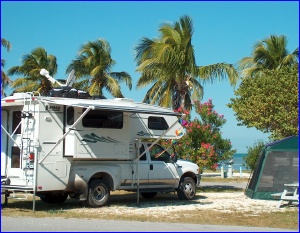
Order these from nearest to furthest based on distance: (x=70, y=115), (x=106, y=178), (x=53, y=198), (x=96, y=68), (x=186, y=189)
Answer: (x=70, y=115), (x=106, y=178), (x=53, y=198), (x=186, y=189), (x=96, y=68)

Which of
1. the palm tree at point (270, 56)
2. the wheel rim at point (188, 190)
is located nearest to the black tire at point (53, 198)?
the wheel rim at point (188, 190)

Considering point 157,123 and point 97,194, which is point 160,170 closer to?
point 157,123

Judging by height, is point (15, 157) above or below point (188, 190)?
above

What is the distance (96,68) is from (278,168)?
14.7m

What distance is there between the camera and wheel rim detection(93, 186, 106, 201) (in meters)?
15.1

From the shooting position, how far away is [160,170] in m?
17.0

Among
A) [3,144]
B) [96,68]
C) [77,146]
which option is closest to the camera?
[77,146]

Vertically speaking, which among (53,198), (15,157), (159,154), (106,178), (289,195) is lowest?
(53,198)

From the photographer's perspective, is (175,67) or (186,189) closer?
(186,189)

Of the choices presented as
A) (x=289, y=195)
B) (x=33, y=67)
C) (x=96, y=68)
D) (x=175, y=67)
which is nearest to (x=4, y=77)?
(x=33, y=67)

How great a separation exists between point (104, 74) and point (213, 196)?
12.9m

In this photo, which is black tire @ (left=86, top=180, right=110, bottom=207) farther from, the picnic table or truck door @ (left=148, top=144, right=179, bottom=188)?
the picnic table

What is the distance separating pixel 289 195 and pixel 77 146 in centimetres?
644

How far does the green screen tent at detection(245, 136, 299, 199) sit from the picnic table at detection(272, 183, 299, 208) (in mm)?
710
